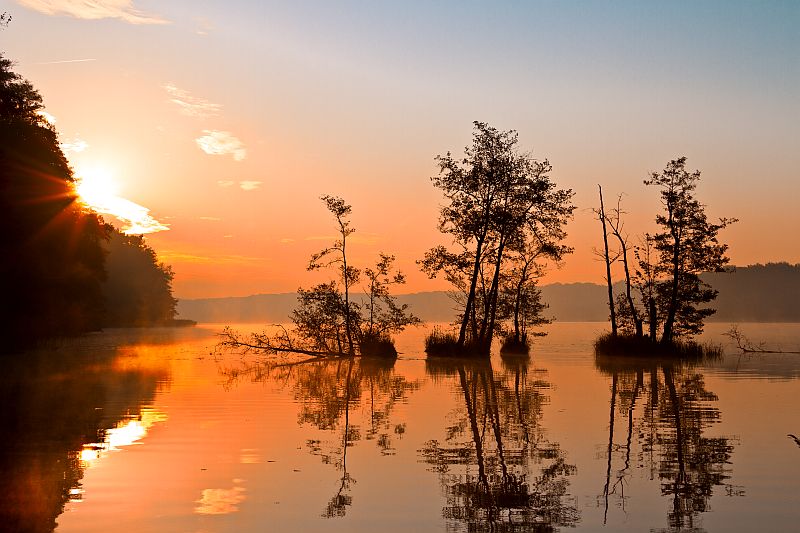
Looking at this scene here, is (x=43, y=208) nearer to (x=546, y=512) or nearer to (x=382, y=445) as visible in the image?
(x=382, y=445)

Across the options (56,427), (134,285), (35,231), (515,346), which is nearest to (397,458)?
(56,427)

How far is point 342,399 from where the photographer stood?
2328 centimetres

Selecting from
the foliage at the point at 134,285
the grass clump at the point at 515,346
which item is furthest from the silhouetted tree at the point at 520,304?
the foliage at the point at 134,285

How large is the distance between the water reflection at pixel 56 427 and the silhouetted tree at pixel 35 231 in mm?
8100

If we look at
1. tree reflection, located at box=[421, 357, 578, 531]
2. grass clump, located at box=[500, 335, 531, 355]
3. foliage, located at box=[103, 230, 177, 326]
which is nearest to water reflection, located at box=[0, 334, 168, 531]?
tree reflection, located at box=[421, 357, 578, 531]

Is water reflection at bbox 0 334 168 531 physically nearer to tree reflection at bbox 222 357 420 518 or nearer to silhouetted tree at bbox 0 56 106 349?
tree reflection at bbox 222 357 420 518

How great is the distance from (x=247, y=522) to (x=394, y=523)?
170 cm

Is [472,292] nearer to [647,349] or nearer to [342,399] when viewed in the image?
[647,349]

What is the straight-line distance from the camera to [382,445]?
47.9 ft

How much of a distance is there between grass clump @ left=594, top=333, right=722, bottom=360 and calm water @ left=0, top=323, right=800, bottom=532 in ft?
65.3

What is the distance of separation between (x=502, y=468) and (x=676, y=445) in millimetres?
4269

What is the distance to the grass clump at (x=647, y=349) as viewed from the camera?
4744 cm

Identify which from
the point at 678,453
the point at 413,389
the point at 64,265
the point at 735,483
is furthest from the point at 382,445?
the point at 64,265

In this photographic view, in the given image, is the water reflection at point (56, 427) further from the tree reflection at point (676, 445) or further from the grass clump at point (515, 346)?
the grass clump at point (515, 346)
